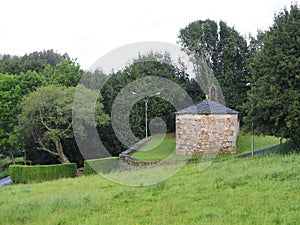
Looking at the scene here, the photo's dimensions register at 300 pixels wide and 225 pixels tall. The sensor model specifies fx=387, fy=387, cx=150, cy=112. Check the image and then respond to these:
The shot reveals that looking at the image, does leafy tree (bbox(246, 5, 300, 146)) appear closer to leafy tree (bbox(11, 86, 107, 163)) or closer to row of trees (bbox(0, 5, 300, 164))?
row of trees (bbox(0, 5, 300, 164))

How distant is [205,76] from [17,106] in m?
20.4

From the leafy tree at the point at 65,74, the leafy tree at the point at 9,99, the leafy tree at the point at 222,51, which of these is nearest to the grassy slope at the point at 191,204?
the leafy tree at the point at 9,99

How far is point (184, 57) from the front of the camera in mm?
44344

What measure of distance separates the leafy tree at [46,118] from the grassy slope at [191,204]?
17269 mm

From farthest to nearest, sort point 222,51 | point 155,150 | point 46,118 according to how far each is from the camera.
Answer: point 222,51, point 46,118, point 155,150

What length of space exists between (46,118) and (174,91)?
1487 cm

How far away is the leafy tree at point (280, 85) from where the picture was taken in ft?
61.3

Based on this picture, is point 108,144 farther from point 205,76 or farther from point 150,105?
point 205,76

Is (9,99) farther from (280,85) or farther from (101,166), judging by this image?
(280,85)

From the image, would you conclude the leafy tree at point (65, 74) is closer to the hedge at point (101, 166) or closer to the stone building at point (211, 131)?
the hedge at point (101, 166)

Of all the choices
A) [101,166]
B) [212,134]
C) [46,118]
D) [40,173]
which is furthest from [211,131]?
[46,118]

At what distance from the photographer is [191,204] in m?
10.2

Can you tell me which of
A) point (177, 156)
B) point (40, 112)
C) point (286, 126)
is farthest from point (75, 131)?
point (286, 126)

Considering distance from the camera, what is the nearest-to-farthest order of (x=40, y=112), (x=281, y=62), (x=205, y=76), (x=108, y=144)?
(x=281, y=62)
(x=40, y=112)
(x=108, y=144)
(x=205, y=76)
